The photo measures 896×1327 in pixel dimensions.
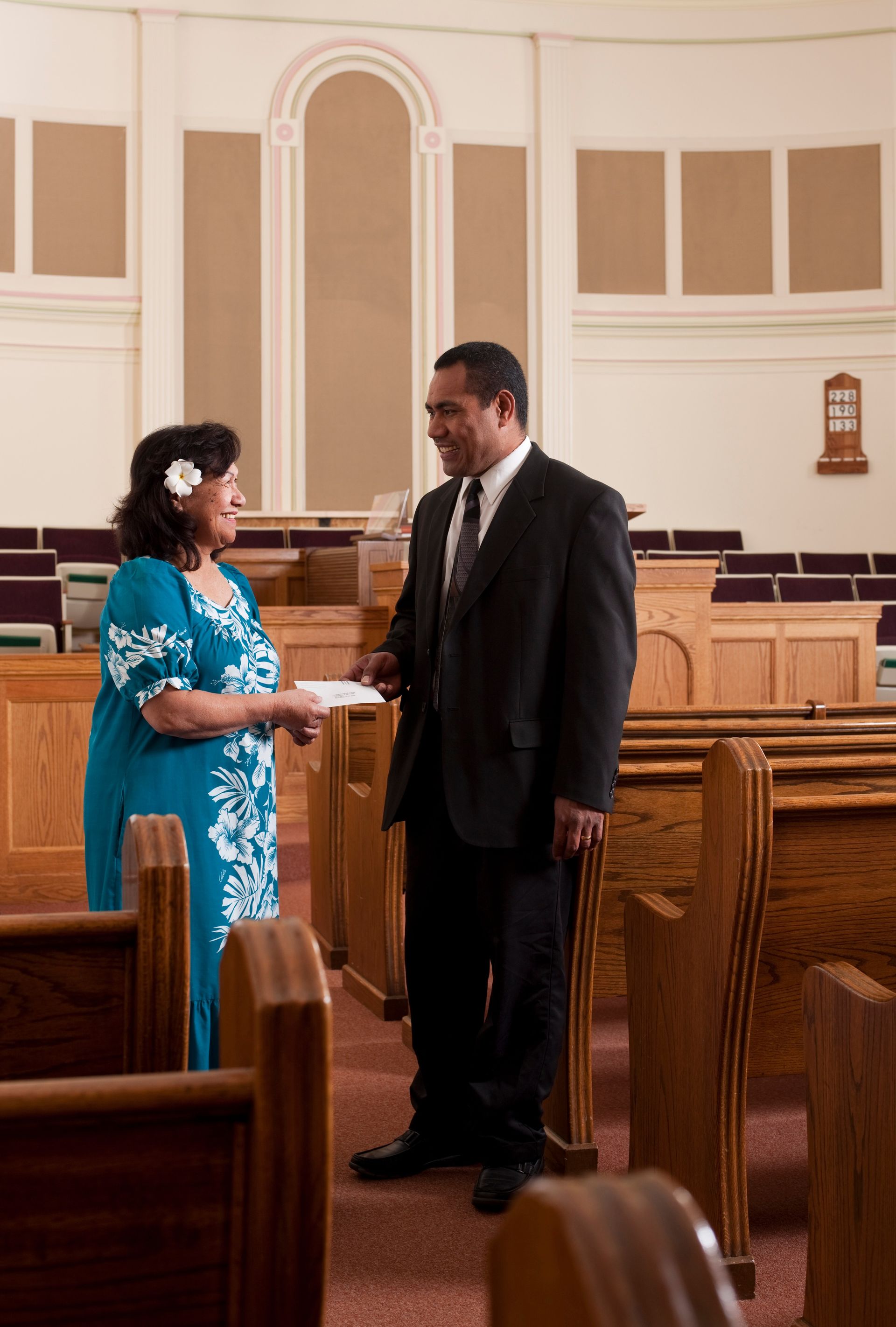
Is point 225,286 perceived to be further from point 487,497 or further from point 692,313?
point 487,497

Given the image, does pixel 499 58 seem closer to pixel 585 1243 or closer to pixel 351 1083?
pixel 351 1083

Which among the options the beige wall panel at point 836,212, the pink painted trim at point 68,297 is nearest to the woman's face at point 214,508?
the pink painted trim at point 68,297

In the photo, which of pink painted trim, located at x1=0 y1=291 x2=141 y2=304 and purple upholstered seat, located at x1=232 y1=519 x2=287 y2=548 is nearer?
purple upholstered seat, located at x1=232 y1=519 x2=287 y2=548

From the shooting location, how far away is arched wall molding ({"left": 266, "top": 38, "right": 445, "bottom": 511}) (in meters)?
9.43

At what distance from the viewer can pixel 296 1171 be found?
0.64 meters

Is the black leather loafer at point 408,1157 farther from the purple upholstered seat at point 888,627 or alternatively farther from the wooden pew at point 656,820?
the purple upholstered seat at point 888,627

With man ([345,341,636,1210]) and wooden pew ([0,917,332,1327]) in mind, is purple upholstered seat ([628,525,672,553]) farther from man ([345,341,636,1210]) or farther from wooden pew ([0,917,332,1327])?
wooden pew ([0,917,332,1327])

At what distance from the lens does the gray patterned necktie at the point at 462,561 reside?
2084 millimetres

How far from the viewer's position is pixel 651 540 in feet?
30.5

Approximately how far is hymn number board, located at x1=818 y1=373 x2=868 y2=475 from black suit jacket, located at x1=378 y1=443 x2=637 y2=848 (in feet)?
27.7

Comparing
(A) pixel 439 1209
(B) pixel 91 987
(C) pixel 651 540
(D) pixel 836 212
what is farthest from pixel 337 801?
(D) pixel 836 212

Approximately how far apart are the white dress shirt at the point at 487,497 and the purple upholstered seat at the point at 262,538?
646 centimetres

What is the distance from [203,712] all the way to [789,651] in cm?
411

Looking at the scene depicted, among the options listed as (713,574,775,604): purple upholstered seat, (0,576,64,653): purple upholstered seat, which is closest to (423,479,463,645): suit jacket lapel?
(0,576,64,653): purple upholstered seat
